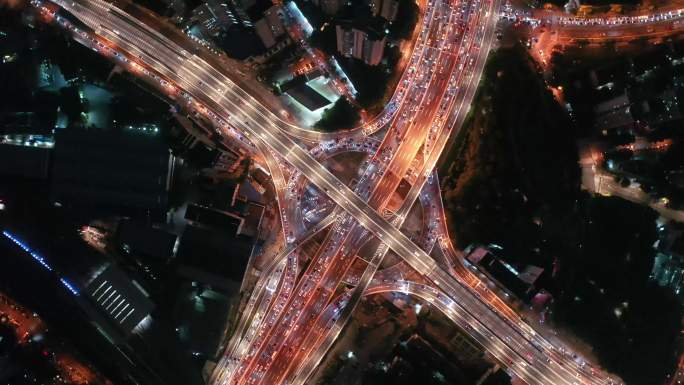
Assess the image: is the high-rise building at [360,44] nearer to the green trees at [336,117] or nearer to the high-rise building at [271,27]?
the green trees at [336,117]

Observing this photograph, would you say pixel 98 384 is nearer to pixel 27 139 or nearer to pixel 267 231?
pixel 267 231

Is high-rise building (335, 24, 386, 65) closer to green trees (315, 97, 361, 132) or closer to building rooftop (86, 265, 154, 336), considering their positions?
green trees (315, 97, 361, 132)

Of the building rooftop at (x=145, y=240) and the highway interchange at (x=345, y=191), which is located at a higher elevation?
the highway interchange at (x=345, y=191)

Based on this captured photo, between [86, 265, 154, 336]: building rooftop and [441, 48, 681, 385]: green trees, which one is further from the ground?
[441, 48, 681, 385]: green trees

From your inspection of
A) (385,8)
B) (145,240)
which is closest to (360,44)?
(385,8)

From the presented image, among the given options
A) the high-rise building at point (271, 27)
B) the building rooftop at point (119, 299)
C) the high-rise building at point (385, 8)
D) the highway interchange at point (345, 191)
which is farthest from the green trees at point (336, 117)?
the building rooftop at point (119, 299)

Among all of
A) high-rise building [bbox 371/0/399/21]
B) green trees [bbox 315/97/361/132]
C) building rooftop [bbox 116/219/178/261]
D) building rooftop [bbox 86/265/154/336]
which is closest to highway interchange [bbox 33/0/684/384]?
green trees [bbox 315/97/361/132]

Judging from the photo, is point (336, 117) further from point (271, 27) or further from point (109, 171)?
point (109, 171)

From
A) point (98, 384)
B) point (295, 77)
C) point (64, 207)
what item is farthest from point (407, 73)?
point (98, 384)
